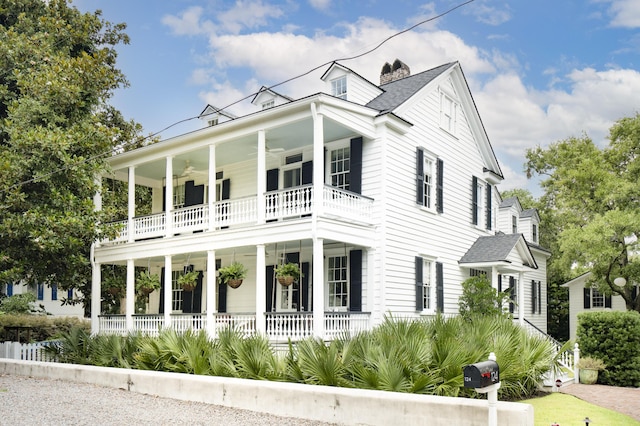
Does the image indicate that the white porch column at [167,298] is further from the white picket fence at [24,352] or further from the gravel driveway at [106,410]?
the gravel driveway at [106,410]

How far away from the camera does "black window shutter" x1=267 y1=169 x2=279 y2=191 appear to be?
20.7 meters

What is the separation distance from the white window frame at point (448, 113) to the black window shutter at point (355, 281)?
6683 millimetres

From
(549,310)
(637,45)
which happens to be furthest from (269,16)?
(549,310)

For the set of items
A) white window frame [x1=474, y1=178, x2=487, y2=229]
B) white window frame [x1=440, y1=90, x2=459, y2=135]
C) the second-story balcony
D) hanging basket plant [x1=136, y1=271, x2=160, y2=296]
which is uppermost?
white window frame [x1=440, y1=90, x2=459, y2=135]

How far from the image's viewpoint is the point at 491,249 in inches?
896

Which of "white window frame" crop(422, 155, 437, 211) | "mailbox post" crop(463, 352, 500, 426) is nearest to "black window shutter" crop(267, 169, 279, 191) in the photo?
"white window frame" crop(422, 155, 437, 211)

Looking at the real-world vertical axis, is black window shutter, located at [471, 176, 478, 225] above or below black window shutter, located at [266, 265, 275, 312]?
above

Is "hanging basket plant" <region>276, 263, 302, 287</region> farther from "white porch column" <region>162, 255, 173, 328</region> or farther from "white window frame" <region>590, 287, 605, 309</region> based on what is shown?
"white window frame" <region>590, 287, 605, 309</region>

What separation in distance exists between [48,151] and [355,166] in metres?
9.51

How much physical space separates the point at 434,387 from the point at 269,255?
11234 millimetres

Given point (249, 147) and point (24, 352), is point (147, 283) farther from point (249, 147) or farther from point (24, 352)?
point (249, 147)

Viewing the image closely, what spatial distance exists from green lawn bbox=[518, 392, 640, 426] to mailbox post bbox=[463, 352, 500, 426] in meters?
2.60

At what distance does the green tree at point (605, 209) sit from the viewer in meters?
24.0

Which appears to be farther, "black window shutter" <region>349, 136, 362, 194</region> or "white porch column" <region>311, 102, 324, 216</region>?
"black window shutter" <region>349, 136, 362, 194</region>
